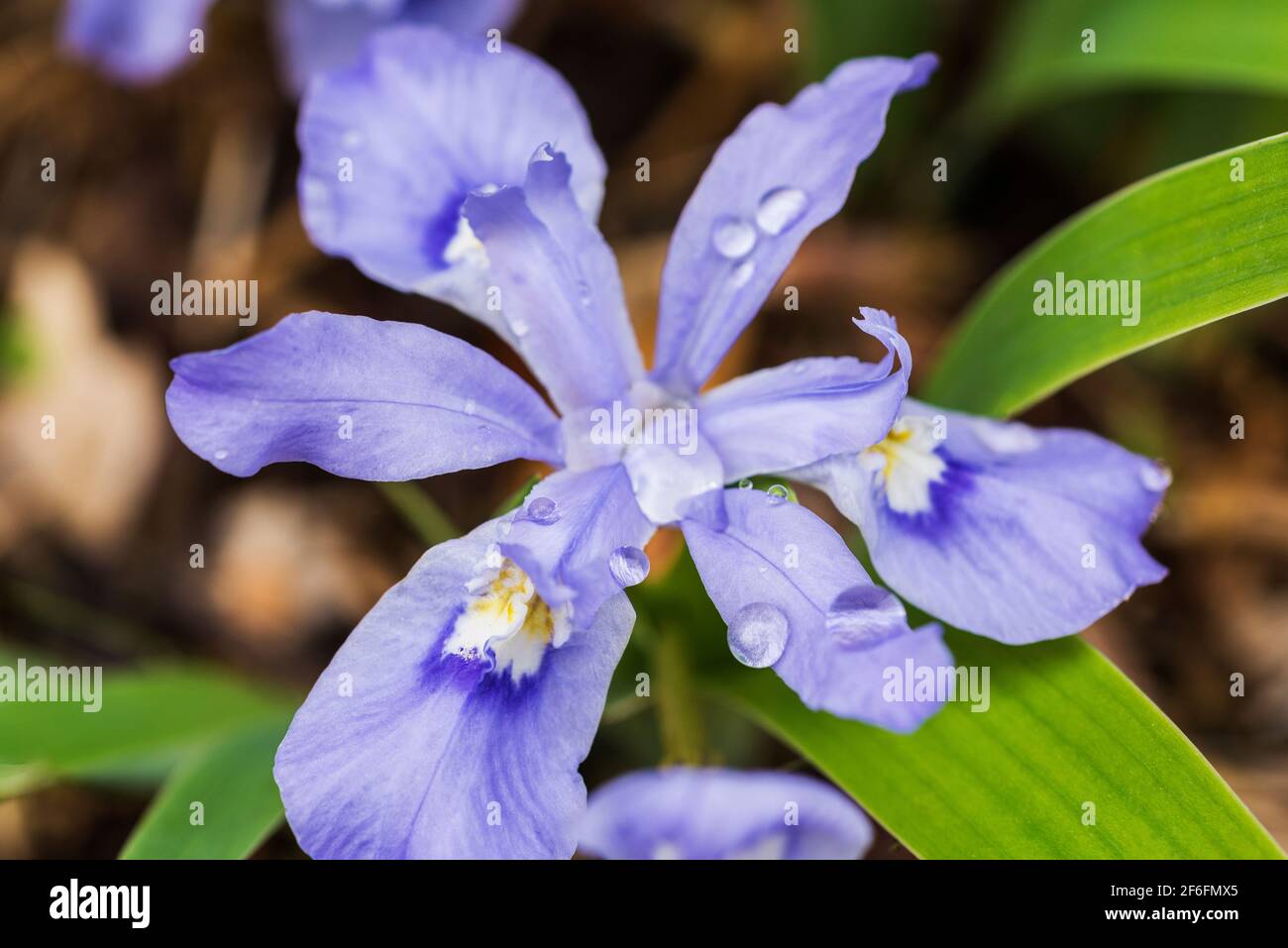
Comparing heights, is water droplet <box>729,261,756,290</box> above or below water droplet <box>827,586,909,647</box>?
above

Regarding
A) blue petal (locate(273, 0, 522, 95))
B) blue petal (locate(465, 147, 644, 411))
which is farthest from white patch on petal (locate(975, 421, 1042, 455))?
blue petal (locate(273, 0, 522, 95))

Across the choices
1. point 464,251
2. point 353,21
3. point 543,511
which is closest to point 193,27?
point 353,21

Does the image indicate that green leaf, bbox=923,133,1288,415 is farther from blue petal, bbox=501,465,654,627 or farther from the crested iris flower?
blue petal, bbox=501,465,654,627

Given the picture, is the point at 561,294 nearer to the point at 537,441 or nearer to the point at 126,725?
the point at 537,441

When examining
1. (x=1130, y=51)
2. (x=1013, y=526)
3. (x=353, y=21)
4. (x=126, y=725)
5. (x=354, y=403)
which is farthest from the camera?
(x=353, y=21)

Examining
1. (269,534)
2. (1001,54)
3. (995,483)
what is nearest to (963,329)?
(995,483)

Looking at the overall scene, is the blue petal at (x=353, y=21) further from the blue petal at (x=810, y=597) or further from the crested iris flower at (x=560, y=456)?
the blue petal at (x=810, y=597)

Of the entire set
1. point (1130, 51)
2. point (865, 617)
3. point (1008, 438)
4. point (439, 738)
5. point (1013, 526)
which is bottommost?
point (439, 738)
